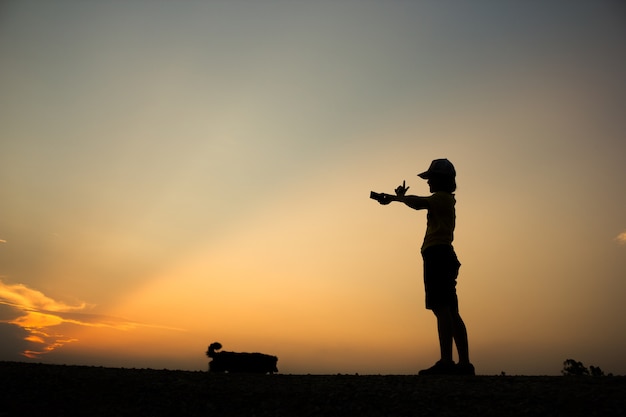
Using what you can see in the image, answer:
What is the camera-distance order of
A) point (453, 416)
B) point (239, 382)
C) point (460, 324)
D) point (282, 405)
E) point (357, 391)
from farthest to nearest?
point (460, 324) < point (239, 382) < point (357, 391) < point (282, 405) < point (453, 416)

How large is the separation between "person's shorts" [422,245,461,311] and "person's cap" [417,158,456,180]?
48.3 inches

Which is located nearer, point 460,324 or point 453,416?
point 453,416

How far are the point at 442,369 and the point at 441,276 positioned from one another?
1.32m

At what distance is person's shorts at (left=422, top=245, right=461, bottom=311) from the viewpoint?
6.64 meters

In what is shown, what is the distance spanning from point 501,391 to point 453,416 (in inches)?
37.2

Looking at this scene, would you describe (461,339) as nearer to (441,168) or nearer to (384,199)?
(384,199)

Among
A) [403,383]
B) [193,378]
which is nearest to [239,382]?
[193,378]

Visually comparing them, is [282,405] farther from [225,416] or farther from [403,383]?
[403,383]

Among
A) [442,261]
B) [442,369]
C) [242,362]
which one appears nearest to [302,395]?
[442,369]

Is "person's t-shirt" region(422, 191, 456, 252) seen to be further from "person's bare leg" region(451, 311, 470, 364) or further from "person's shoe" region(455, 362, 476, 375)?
"person's shoe" region(455, 362, 476, 375)

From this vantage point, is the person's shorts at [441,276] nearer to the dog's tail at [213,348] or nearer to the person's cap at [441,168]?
the person's cap at [441,168]

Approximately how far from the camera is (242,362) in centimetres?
790

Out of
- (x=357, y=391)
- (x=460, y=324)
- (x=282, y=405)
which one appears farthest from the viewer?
(x=460, y=324)

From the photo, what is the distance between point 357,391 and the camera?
5.06 meters
